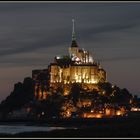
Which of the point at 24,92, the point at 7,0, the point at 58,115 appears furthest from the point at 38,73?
the point at 7,0

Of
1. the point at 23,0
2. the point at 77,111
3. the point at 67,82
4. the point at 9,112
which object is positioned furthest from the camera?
the point at 9,112

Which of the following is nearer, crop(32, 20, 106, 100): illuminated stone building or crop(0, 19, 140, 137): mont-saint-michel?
crop(0, 19, 140, 137): mont-saint-michel

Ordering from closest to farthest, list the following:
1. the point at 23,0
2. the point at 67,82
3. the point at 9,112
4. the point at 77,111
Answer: the point at 23,0, the point at 77,111, the point at 67,82, the point at 9,112

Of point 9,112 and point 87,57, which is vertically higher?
point 87,57

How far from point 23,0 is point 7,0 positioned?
8.48 ft

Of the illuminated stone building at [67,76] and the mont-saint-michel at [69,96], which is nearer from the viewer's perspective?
the mont-saint-michel at [69,96]

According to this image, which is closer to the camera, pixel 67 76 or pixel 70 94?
pixel 70 94

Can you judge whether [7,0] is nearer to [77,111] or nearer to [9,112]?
[77,111]

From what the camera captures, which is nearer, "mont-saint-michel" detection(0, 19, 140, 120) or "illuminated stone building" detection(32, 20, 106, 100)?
"mont-saint-michel" detection(0, 19, 140, 120)

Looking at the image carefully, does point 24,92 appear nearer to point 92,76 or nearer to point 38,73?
point 38,73

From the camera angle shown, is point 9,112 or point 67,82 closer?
point 67,82

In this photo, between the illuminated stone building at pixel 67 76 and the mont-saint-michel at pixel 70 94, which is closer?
the mont-saint-michel at pixel 70 94

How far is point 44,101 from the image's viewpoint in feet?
528

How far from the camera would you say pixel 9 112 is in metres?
176
